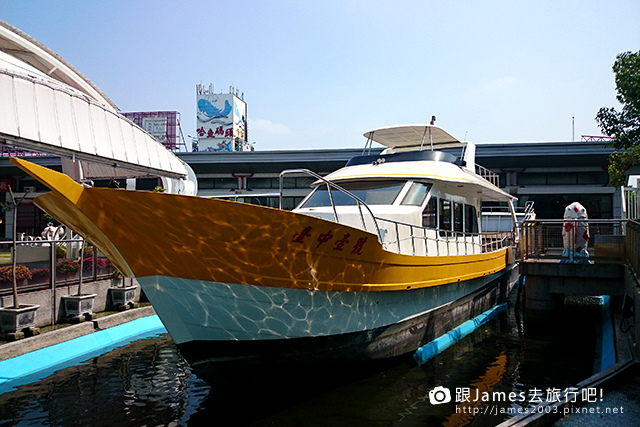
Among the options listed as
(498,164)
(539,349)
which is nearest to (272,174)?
(498,164)

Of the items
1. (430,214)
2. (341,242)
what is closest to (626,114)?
(430,214)

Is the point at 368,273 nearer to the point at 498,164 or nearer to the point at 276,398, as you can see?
the point at 276,398

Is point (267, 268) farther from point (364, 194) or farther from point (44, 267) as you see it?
point (44, 267)

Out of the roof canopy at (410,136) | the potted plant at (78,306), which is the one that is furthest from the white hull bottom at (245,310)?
the roof canopy at (410,136)

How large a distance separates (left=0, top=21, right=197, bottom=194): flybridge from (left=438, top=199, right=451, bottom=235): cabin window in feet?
33.1

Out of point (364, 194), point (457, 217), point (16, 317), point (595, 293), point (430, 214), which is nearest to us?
point (16, 317)

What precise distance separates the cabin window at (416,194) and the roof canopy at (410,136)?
2.93 meters

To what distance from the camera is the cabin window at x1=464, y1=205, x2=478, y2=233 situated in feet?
35.3

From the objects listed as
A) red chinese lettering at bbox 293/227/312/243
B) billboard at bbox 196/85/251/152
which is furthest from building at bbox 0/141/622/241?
billboard at bbox 196/85/251/152

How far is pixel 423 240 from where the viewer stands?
8.31 m

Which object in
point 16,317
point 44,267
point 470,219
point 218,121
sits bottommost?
point 16,317

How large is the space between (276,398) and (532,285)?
8659 mm

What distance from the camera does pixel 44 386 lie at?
6980mm

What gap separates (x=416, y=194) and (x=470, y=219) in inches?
123
